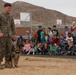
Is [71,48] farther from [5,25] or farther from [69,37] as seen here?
[5,25]

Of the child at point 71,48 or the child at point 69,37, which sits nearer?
the child at point 71,48

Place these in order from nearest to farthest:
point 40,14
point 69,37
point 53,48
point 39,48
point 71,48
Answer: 1. point 71,48
2. point 69,37
3. point 53,48
4. point 39,48
5. point 40,14

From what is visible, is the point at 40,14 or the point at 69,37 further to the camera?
the point at 40,14

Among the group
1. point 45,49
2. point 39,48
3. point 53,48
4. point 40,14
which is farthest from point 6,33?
point 40,14

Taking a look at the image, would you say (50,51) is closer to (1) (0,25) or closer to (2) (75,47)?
(2) (75,47)

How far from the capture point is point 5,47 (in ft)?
40.4

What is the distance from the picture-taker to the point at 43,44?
66.0 ft

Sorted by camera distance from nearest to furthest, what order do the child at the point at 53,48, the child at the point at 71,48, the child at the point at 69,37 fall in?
the child at the point at 71,48
the child at the point at 69,37
the child at the point at 53,48

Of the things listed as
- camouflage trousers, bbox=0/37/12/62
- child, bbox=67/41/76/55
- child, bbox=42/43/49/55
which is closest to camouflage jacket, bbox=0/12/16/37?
camouflage trousers, bbox=0/37/12/62

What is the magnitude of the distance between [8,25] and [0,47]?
804 mm

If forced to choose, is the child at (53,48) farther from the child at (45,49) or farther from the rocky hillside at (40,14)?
the rocky hillside at (40,14)

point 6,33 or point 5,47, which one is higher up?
point 6,33

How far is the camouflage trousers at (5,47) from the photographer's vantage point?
40.1ft

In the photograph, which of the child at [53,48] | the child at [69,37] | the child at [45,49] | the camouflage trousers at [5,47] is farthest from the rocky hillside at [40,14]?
the camouflage trousers at [5,47]
